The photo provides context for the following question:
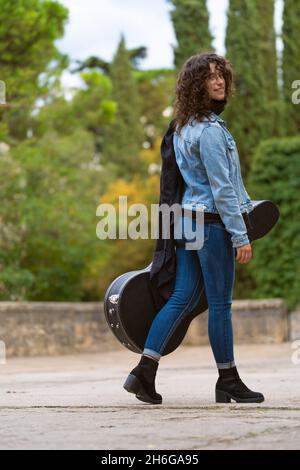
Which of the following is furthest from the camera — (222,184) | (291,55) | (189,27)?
(189,27)

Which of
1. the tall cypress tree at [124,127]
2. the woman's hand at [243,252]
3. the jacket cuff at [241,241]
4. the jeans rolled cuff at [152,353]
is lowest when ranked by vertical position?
the jeans rolled cuff at [152,353]

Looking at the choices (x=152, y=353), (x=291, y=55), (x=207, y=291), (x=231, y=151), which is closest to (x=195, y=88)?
(x=231, y=151)

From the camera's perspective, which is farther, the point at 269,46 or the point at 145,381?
the point at 269,46

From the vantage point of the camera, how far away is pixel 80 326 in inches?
578

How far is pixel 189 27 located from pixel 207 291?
15188 mm

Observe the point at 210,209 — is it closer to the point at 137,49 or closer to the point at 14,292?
the point at 14,292

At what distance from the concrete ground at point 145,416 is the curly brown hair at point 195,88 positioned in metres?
1.47

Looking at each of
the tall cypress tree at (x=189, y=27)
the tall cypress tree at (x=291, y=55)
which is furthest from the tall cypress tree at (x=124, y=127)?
→ the tall cypress tree at (x=291, y=55)

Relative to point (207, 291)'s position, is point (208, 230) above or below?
above

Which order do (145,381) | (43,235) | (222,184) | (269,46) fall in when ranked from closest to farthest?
(222,184) → (145,381) → (43,235) → (269,46)

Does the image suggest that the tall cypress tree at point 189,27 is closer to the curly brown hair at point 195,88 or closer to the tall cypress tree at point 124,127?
the curly brown hair at point 195,88

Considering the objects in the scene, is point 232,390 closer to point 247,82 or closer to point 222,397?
point 222,397

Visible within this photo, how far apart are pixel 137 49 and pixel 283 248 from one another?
127ft

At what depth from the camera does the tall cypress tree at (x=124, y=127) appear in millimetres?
42656
